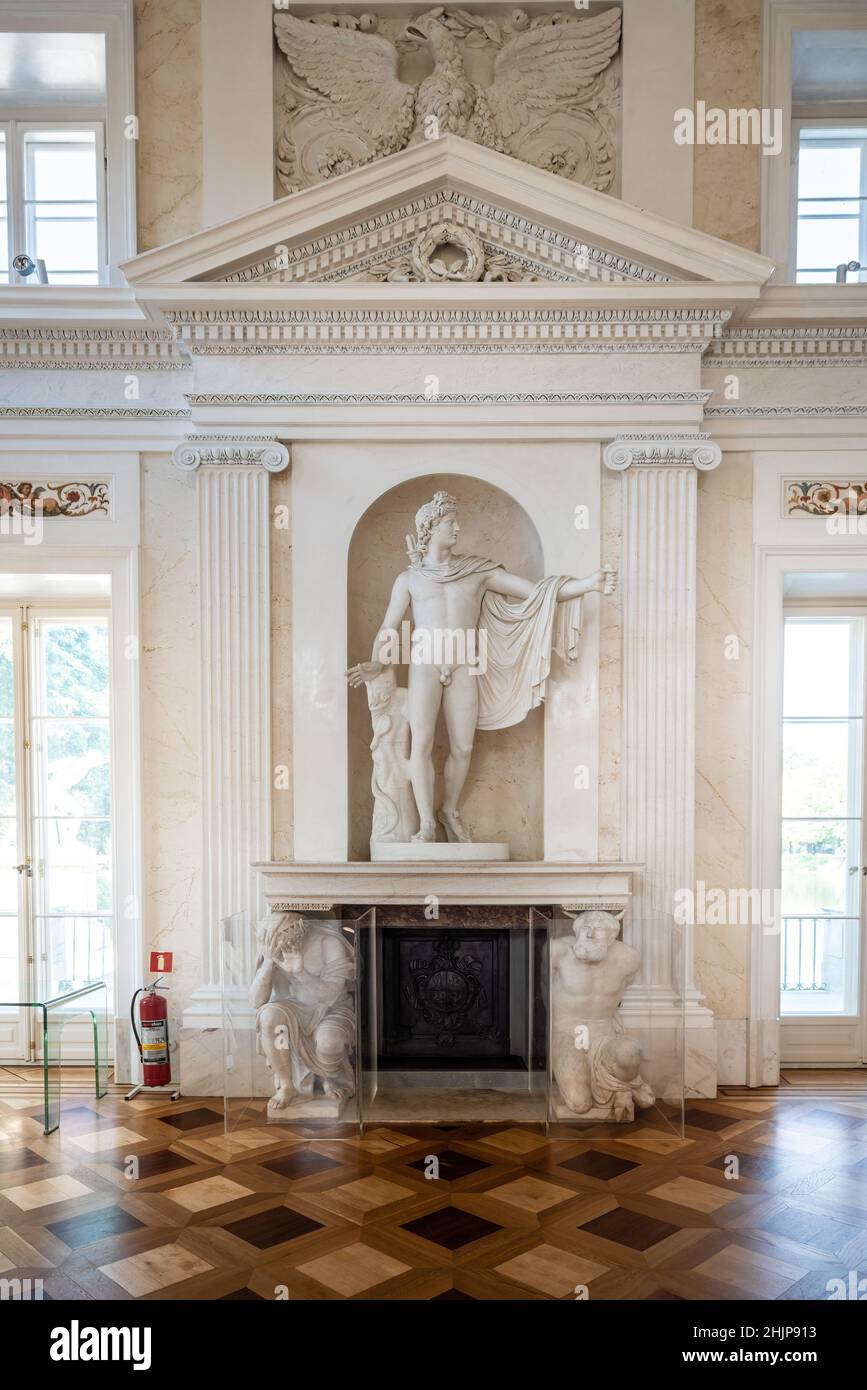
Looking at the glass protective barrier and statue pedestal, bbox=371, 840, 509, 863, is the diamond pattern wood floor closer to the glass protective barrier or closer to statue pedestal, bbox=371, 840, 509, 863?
the glass protective barrier

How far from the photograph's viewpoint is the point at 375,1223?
12.0 feet

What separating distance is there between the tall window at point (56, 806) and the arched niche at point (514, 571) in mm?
1582

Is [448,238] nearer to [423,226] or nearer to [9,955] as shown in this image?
[423,226]

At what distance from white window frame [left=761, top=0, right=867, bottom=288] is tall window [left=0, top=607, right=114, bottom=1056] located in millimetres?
4346

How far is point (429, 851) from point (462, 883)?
29cm

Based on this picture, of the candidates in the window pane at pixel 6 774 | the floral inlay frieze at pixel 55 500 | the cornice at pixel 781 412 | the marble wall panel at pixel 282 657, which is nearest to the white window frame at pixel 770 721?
the cornice at pixel 781 412

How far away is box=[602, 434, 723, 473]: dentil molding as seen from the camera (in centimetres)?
507

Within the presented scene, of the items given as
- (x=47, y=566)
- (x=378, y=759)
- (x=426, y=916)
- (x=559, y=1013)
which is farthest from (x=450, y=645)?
(x=47, y=566)

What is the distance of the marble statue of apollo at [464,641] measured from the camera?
5.03 metres

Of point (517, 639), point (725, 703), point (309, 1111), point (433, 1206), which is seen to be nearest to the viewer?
point (433, 1206)

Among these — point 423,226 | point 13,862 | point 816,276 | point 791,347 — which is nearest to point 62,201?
point 423,226

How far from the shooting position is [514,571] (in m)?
5.58

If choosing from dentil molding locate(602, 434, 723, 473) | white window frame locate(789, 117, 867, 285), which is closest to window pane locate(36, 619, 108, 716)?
dentil molding locate(602, 434, 723, 473)

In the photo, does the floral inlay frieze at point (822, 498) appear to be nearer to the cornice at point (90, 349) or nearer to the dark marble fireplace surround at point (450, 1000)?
the dark marble fireplace surround at point (450, 1000)
